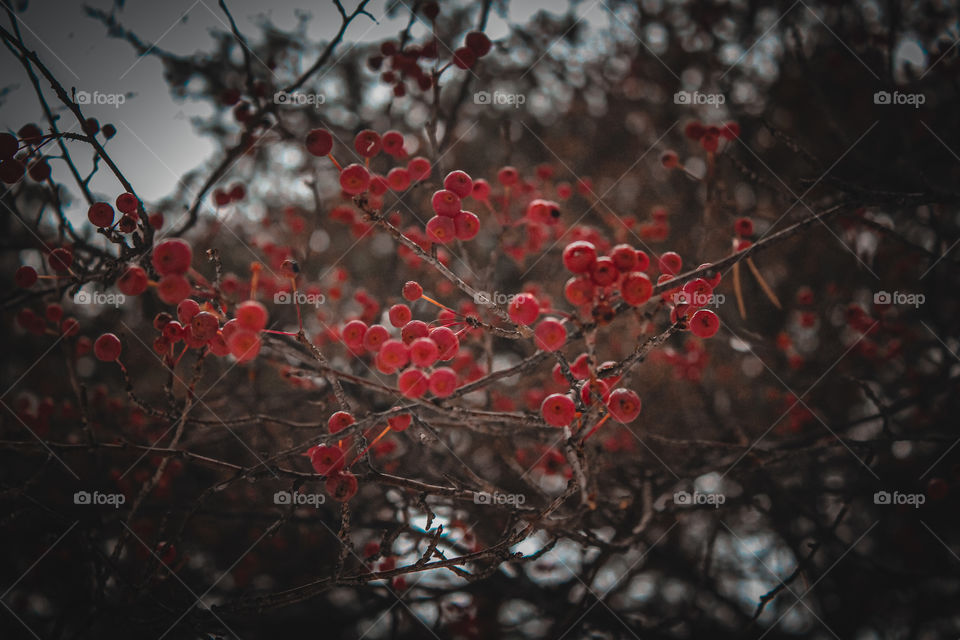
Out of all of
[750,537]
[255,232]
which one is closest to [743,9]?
[750,537]

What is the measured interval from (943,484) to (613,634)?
250 centimetres

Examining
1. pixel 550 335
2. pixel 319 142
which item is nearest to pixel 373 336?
pixel 550 335

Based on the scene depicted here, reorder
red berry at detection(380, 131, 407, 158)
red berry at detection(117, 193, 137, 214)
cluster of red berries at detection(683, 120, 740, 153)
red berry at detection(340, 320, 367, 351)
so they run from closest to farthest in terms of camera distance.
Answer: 1. red berry at detection(340, 320, 367, 351)
2. red berry at detection(117, 193, 137, 214)
3. red berry at detection(380, 131, 407, 158)
4. cluster of red berries at detection(683, 120, 740, 153)

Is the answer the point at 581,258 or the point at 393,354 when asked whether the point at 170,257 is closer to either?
the point at 393,354

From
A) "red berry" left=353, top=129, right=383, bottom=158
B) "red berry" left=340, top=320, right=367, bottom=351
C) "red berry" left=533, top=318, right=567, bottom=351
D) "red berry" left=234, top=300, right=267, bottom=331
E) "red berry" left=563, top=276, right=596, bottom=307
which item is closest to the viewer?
"red berry" left=234, top=300, right=267, bottom=331

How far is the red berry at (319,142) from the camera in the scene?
8.25ft

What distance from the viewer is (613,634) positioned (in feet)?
12.3

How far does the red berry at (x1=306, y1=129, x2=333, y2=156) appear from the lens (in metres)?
2.51

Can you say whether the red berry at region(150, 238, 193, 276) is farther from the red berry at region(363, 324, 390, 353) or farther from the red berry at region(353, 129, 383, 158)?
the red berry at region(353, 129, 383, 158)

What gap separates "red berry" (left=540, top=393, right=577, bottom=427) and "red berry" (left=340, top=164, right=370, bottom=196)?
1.27 m

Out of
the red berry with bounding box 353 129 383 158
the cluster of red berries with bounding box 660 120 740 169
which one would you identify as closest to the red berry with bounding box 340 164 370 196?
the red berry with bounding box 353 129 383 158

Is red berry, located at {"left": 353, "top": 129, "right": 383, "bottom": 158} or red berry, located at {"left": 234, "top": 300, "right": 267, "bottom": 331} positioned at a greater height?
red berry, located at {"left": 353, "top": 129, "right": 383, "bottom": 158}

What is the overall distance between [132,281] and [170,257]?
0.35m

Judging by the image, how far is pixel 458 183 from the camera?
2377mm
